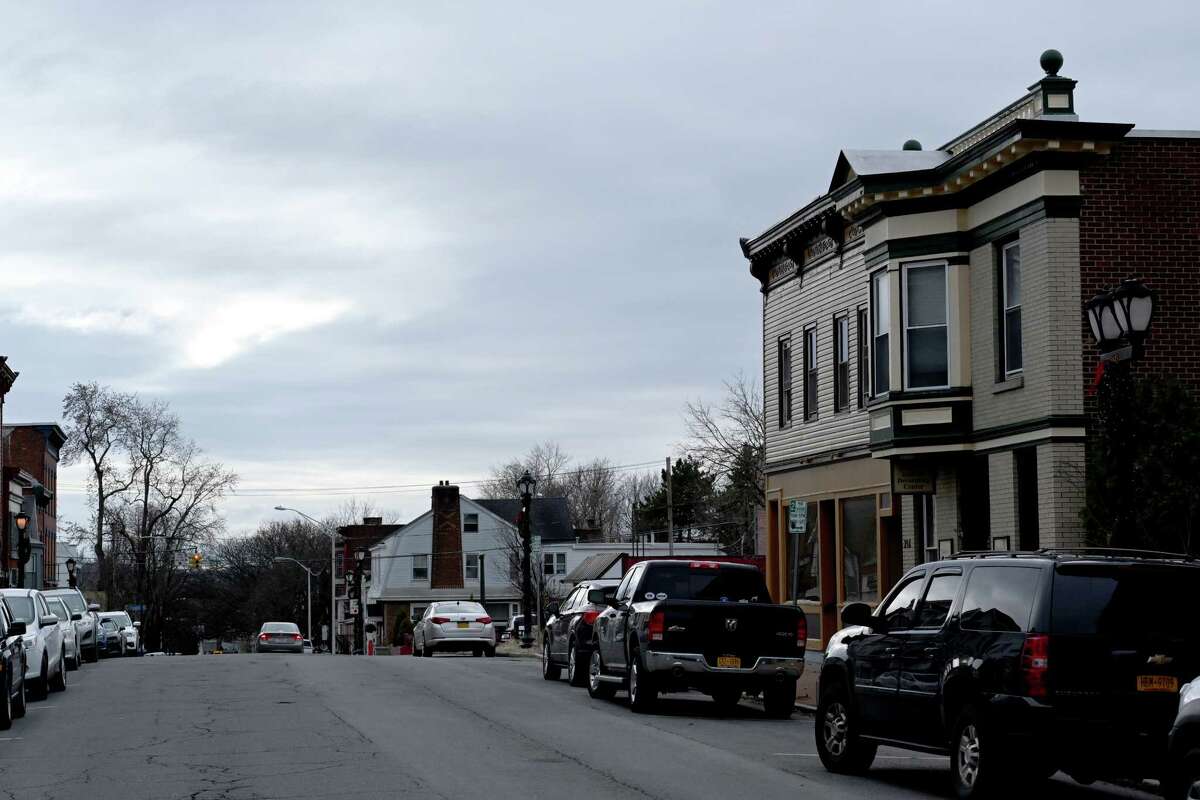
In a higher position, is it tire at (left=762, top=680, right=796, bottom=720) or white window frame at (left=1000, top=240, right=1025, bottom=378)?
white window frame at (left=1000, top=240, right=1025, bottom=378)

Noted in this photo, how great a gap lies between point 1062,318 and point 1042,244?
118 cm

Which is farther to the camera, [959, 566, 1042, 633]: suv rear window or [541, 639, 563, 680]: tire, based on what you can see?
[541, 639, 563, 680]: tire

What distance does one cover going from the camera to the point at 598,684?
23.1 metres

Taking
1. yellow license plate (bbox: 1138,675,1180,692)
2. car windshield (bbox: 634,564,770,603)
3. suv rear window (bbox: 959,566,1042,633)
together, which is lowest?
yellow license plate (bbox: 1138,675,1180,692)

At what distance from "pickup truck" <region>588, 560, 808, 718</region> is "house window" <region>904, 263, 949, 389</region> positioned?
692 centimetres

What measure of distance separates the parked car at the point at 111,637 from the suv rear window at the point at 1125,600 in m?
41.9

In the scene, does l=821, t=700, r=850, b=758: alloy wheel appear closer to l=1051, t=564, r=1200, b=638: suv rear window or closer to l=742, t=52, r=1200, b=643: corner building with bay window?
l=1051, t=564, r=1200, b=638: suv rear window

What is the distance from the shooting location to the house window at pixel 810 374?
111 feet

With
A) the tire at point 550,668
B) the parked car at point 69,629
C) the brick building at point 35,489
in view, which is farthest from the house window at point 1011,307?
the brick building at point 35,489

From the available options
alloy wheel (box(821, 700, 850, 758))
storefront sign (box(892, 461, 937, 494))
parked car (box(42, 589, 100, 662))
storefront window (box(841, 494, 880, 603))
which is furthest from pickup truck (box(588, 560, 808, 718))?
parked car (box(42, 589, 100, 662))

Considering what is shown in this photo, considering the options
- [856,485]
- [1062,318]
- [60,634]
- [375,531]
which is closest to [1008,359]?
[1062,318]

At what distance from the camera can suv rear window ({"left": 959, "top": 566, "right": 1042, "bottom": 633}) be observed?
11844 millimetres

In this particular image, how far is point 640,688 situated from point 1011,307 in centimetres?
916

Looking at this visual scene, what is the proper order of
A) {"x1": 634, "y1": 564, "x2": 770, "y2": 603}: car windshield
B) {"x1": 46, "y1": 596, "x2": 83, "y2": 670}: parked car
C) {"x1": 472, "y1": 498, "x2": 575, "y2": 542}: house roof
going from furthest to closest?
{"x1": 472, "y1": 498, "x2": 575, "y2": 542}: house roof, {"x1": 46, "y1": 596, "x2": 83, "y2": 670}: parked car, {"x1": 634, "y1": 564, "x2": 770, "y2": 603}: car windshield
